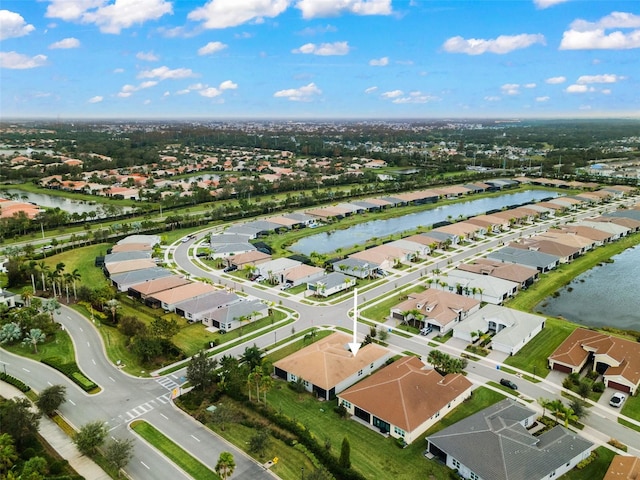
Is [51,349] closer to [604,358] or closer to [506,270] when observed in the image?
[604,358]

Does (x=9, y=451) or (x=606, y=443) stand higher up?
(x=9, y=451)

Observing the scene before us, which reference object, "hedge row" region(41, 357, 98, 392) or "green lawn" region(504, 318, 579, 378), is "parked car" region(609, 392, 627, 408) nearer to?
"green lawn" region(504, 318, 579, 378)

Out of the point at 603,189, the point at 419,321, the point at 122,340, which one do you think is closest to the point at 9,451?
the point at 122,340

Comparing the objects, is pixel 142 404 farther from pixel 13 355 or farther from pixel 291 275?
pixel 291 275

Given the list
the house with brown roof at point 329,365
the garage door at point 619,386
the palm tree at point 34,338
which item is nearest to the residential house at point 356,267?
the house with brown roof at point 329,365

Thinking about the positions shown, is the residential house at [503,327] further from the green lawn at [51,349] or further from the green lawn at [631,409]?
the green lawn at [51,349]

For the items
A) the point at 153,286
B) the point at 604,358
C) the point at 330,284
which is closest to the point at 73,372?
the point at 153,286
